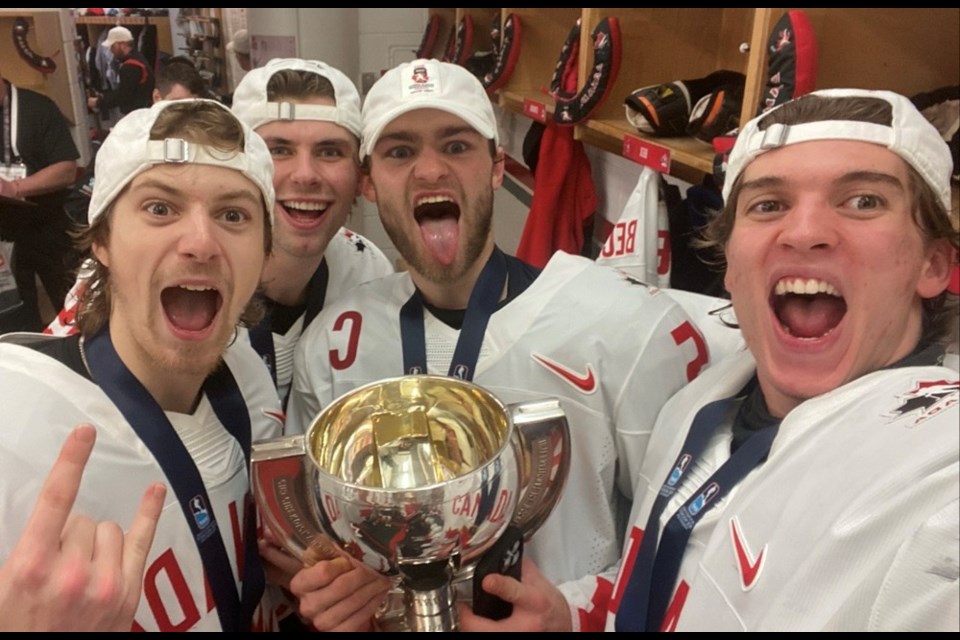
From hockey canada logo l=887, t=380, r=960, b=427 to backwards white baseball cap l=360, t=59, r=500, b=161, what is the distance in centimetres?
104

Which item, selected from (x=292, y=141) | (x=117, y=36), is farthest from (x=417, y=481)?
(x=117, y=36)

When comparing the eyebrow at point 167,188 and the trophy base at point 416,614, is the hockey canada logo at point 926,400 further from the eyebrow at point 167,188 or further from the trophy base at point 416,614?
the eyebrow at point 167,188

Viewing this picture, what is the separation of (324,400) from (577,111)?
4.28ft

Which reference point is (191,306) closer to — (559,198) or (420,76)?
(420,76)

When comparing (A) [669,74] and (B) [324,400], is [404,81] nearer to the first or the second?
(B) [324,400]

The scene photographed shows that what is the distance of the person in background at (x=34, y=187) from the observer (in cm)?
322

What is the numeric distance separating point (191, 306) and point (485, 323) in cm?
58

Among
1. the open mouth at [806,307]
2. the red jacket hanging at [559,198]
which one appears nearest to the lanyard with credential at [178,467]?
the open mouth at [806,307]

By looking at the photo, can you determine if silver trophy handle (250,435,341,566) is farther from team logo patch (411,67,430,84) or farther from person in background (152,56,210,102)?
person in background (152,56,210,102)

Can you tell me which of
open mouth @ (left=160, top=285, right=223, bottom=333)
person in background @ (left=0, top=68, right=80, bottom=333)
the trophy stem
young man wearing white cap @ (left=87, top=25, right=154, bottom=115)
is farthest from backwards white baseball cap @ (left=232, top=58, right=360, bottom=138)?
young man wearing white cap @ (left=87, top=25, right=154, bottom=115)

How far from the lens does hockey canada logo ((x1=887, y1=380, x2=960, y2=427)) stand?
0.80 m

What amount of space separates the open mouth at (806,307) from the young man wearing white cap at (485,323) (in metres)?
0.31

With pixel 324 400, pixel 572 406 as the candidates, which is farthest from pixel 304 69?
pixel 572 406

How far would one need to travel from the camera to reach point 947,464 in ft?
2.39
